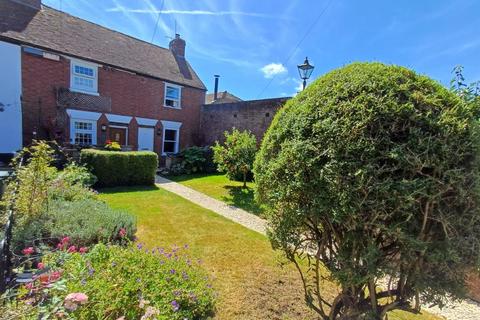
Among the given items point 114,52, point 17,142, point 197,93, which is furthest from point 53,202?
point 197,93

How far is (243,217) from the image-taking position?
696cm

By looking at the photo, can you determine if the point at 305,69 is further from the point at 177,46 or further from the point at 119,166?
the point at 177,46

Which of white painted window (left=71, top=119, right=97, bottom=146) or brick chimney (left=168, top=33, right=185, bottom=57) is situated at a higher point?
brick chimney (left=168, top=33, right=185, bottom=57)

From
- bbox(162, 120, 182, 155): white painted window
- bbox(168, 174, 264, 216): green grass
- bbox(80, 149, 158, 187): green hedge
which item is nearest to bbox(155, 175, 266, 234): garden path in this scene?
bbox(168, 174, 264, 216): green grass

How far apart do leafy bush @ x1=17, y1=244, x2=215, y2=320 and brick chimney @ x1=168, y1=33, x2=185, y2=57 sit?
1870cm

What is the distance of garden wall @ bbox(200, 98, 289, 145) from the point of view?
12930mm

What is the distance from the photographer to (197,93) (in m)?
17.5

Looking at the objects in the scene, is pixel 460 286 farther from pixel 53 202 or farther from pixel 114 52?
pixel 114 52

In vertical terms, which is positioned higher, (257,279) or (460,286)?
(460,286)

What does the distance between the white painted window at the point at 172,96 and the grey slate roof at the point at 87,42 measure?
1.54ft

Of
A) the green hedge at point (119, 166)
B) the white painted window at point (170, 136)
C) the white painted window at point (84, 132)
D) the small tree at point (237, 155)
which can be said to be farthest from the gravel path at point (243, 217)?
the white painted window at point (170, 136)

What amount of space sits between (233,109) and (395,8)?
9587mm

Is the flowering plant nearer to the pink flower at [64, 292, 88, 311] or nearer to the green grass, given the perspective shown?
the pink flower at [64, 292, 88, 311]

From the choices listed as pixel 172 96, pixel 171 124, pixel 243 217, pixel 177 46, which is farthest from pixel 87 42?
pixel 243 217
